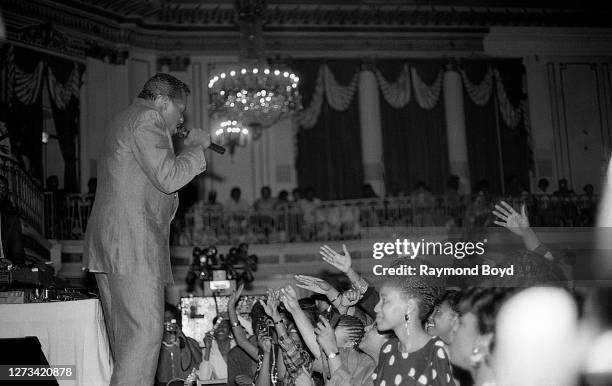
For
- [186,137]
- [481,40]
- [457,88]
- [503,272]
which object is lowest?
[503,272]

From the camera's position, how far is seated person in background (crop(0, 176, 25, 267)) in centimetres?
749

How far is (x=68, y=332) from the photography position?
10.8ft

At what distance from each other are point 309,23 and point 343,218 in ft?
14.1

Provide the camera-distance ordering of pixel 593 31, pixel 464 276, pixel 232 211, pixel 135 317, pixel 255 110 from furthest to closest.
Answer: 1. pixel 593 31
2. pixel 232 211
3. pixel 255 110
4. pixel 464 276
5. pixel 135 317

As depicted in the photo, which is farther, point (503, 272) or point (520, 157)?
point (520, 157)

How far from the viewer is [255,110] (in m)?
11.3

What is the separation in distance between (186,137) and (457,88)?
12.0 m

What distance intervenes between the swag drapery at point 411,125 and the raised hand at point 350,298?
31.8 ft

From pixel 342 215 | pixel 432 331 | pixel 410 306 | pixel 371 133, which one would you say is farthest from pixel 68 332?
pixel 371 133

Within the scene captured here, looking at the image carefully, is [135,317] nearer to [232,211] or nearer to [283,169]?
[232,211]

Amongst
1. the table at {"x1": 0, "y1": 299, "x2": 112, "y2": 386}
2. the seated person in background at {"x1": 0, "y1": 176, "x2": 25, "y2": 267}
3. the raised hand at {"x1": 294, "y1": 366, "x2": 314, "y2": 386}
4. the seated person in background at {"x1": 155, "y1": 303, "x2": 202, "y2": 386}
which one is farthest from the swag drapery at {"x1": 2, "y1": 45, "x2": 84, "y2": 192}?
the raised hand at {"x1": 294, "y1": 366, "x2": 314, "y2": 386}

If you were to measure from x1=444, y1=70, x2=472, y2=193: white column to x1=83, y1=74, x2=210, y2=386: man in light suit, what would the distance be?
11.7 m

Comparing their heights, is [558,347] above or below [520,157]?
below

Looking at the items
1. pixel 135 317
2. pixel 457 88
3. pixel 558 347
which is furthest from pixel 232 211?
pixel 558 347
